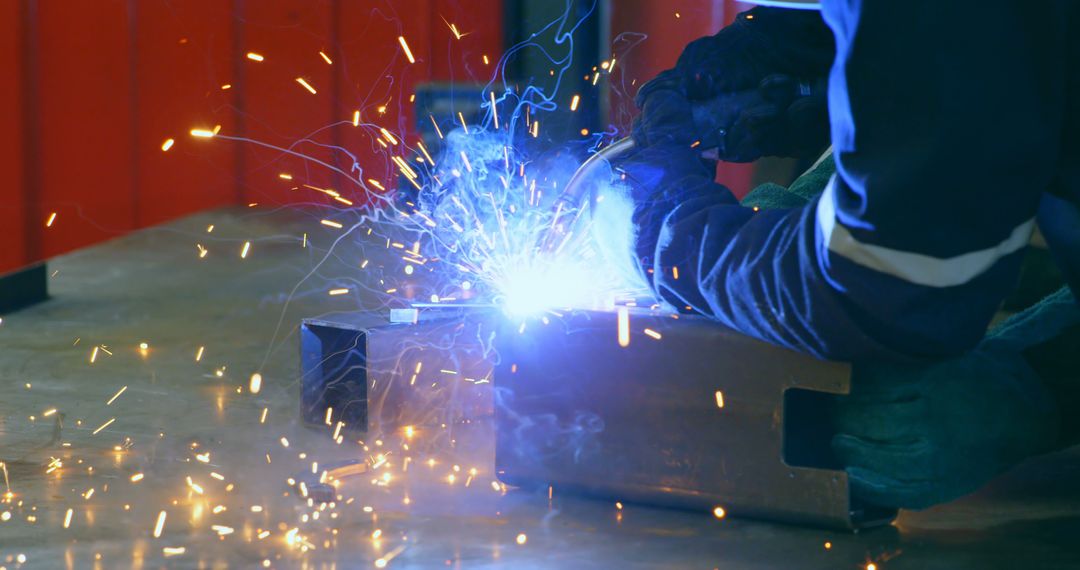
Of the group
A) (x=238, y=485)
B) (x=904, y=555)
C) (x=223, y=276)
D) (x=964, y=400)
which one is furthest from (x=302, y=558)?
(x=223, y=276)

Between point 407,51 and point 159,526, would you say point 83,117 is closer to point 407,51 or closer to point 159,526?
point 407,51

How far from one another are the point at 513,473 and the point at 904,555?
0.64m

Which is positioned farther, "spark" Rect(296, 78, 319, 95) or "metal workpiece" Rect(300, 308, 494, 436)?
"spark" Rect(296, 78, 319, 95)

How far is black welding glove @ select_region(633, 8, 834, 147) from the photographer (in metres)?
1.97

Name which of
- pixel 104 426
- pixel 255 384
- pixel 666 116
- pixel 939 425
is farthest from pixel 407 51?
pixel 939 425

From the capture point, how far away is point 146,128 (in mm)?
5121

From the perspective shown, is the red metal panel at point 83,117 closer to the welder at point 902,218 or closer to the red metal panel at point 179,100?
the red metal panel at point 179,100

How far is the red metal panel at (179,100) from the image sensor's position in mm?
5113

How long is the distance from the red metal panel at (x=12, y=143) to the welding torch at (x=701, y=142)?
2763mm

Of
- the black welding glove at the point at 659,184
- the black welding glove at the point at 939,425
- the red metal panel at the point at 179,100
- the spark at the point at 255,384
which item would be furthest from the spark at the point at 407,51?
the black welding glove at the point at 939,425

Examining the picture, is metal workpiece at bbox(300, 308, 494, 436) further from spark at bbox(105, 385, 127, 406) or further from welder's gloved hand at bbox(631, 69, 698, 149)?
welder's gloved hand at bbox(631, 69, 698, 149)

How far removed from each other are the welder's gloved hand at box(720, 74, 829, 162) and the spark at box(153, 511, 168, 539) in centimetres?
101

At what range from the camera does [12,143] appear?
450cm


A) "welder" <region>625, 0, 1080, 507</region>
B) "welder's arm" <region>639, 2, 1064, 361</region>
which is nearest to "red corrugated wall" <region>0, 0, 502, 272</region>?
"welder" <region>625, 0, 1080, 507</region>
